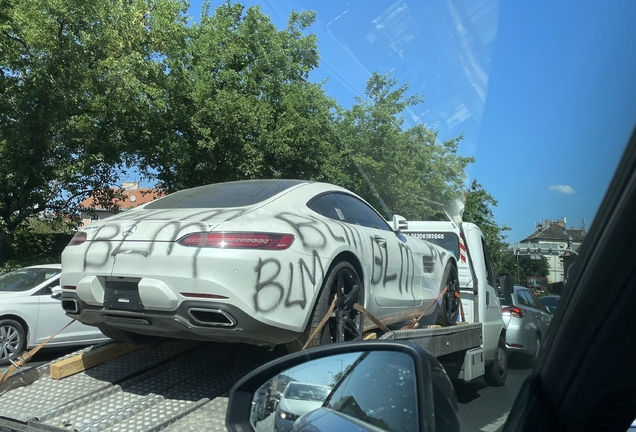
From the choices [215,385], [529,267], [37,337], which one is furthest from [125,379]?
[37,337]

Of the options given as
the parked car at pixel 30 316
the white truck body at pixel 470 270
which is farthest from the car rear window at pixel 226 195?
the parked car at pixel 30 316

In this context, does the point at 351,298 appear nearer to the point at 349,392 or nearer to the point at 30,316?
the point at 349,392

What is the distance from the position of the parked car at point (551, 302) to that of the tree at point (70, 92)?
13.4m

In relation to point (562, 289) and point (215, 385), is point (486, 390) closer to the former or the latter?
point (562, 289)

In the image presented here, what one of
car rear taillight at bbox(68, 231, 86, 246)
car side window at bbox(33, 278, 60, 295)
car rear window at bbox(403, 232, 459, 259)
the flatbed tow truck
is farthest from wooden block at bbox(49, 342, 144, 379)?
car side window at bbox(33, 278, 60, 295)

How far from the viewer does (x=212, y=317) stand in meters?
3.46

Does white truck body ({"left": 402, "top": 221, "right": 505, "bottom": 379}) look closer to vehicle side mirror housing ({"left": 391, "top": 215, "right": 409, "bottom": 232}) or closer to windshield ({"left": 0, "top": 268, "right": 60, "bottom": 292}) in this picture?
vehicle side mirror housing ({"left": 391, "top": 215, "right": 409, "bottom": 232})

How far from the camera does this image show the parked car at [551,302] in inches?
73.9

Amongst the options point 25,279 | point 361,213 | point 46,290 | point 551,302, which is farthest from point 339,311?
point 25,279

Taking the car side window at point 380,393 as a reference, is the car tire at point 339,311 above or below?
above

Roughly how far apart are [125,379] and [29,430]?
0.76 m

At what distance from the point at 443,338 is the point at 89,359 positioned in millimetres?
2574

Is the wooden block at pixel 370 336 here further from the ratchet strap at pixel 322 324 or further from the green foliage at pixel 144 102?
the green foliage at pixel 144 102

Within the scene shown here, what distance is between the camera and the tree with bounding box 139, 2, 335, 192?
16.1m
